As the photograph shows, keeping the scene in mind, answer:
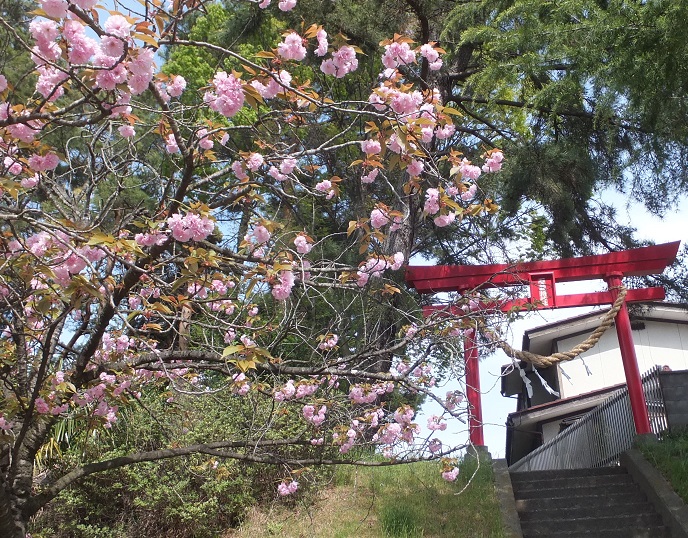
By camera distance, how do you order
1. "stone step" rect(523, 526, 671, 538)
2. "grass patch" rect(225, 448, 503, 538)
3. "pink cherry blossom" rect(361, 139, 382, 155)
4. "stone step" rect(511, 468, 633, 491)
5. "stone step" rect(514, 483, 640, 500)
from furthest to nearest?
1. "stone step" rect(511, 468, 633, 491)
2. "stone step" rect(514, 483, 640, 500)
3. "stone step" rect(523, 526, 671, 538)
4. "grass patch" rect(225, 448, 503, 538)
5. "pink cherry blossom" rect(361, 139, 382, 155)

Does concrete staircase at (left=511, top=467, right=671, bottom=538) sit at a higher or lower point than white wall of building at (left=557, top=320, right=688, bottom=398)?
lower

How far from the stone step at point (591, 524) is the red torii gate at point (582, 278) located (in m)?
1.46

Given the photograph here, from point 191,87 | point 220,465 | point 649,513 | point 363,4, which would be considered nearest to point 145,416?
point 220,465

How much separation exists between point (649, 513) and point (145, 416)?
5650 mm

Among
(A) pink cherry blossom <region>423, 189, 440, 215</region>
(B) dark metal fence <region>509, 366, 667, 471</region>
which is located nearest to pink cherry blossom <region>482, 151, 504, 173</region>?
(A) pink cherry blossom <region>423, 189, 440, 215</region>

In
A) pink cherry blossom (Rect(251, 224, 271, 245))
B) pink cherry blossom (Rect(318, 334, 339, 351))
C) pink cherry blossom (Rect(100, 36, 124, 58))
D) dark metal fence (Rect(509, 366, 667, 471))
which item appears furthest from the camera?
dark metal fence (Rect(509, 366, 667, 471))

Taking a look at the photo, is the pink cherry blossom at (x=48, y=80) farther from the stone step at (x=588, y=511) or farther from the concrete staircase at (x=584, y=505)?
the stone step at (x=588, y=511)

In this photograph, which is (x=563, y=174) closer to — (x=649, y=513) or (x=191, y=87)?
(x=649, y=513)

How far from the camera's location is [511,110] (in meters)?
14.6

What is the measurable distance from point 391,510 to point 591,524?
230cm

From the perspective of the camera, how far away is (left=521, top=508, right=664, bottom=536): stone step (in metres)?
7.05

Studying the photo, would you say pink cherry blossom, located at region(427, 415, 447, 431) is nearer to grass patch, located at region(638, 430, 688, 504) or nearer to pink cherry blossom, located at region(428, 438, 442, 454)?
pink cherry blossom, located at region(428, 438, 442, 454)

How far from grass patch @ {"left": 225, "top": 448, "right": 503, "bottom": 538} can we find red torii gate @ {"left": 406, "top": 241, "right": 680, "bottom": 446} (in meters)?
1.16

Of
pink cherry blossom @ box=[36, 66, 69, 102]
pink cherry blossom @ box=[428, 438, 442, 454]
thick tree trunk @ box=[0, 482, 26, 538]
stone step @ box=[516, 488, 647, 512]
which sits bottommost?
stone step @ box=[516, 488, 647, 512]
